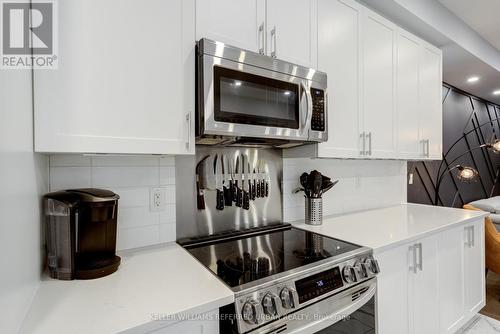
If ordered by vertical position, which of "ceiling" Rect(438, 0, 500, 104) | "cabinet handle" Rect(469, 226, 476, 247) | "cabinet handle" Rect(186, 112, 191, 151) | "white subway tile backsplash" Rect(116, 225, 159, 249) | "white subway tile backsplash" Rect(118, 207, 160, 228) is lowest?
"cabinet handle" Rect(469, 226, 476, 247)

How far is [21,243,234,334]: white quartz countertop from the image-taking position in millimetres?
724

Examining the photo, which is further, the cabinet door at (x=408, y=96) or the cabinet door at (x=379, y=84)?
the cabinet door at (x=408, y=96)

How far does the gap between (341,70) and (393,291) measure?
1.38 metres

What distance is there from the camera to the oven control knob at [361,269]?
124 cm

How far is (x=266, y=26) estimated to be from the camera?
1.38 meters

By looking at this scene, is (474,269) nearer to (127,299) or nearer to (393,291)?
(393,291)

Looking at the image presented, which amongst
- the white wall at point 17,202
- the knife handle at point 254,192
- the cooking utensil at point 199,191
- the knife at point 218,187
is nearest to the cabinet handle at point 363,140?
the knife handle at point 254,192

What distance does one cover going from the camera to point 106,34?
0.96m

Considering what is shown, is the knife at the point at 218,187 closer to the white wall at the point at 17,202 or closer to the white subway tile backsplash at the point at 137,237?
the white subway tile backsplash at the point at 137,237

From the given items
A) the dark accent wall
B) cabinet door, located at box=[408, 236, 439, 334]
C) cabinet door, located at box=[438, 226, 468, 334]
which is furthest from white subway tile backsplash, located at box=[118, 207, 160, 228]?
the dark accent wall

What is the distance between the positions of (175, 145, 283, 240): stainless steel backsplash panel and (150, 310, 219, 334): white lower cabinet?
0.65 m

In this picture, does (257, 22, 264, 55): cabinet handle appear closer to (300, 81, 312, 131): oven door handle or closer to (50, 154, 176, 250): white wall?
(300, 81, 312, 131): oven door handle

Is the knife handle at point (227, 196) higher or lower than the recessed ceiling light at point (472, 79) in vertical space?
lower

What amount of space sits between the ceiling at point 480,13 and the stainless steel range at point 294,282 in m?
2.46
